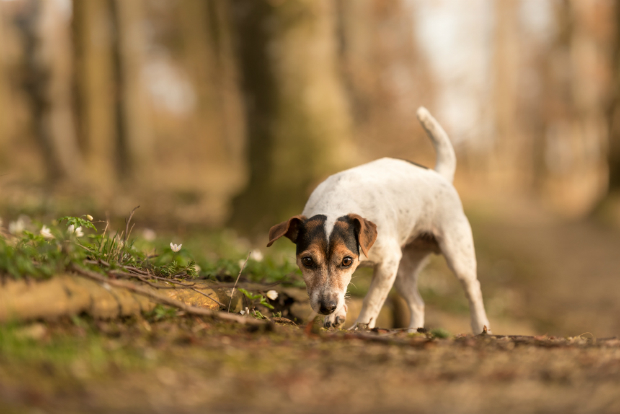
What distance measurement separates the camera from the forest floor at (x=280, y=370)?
8.23 ft

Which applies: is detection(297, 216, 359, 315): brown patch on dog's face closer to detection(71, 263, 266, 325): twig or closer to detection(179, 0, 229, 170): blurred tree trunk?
detection(71, 263, 266, 325): twig

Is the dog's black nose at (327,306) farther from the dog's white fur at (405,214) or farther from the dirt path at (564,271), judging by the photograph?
the dirt path at (564,271)

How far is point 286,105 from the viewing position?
33.8ft

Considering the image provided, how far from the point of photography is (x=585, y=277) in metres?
13.1

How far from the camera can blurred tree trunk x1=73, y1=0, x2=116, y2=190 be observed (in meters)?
17.2

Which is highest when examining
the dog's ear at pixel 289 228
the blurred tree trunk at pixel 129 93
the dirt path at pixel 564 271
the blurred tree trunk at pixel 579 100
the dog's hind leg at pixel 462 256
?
the blurred tree trunk at pixel 579 100

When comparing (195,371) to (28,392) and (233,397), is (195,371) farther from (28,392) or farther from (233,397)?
(28,392)

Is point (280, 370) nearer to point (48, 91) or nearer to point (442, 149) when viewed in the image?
point (442, 149)

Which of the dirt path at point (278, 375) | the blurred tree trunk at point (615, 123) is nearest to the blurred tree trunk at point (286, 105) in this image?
the dirt path at point (278, 375)

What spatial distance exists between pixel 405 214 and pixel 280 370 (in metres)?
2.89

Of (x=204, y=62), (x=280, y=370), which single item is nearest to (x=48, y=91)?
(x=280, y=370)

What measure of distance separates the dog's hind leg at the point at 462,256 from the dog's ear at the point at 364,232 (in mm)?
1260

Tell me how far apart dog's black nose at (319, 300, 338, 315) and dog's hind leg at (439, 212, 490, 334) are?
5.83ft

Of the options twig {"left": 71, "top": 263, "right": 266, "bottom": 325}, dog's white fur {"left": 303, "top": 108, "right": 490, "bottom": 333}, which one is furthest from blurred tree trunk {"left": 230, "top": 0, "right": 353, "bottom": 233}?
twig {"left": 71, "top": 263, "right": 266, "bottom": 325}
